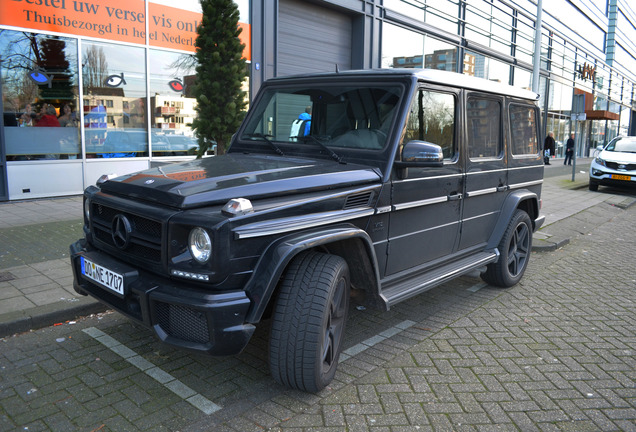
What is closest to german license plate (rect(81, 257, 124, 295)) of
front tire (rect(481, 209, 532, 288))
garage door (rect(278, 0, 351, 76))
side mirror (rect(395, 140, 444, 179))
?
side mirror (rect(395, 140, 444, 179))

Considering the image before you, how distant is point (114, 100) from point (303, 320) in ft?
31.1

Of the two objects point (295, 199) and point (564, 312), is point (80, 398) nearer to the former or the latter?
point (295, 199)

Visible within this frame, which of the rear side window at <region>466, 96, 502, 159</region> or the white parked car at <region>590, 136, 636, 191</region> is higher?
the rear side window at <region>466, 96, 502, 159</region>

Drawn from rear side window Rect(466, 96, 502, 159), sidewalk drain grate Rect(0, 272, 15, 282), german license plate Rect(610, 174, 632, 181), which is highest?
rear side window Rect(466, 96, 502, 159)

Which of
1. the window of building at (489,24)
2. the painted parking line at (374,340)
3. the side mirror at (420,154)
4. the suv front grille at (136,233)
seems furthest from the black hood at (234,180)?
the window of building at (489,24)

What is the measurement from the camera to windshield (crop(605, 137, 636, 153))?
15.8 metres

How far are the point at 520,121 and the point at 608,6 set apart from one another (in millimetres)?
47805

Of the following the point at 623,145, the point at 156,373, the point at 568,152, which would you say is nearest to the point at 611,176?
the point at 623,145

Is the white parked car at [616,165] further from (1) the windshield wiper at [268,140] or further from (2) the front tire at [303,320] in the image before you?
(2) the front tire at [303,320]

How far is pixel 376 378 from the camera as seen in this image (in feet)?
11.2

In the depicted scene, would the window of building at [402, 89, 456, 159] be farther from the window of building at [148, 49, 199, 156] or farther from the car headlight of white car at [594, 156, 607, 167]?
the car headlight of white car at [594, 156, 607, 167]

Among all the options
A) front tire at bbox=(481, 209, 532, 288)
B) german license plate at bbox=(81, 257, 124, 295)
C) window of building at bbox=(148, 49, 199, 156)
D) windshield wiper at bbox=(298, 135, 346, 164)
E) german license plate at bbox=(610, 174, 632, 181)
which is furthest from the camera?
german license plate at bbox=(610, 174, 632, 181)

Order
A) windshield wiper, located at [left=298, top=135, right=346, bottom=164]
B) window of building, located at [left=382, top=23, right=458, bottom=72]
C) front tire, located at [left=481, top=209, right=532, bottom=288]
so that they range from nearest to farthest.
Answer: windshield wiper, located at [left=298, top=135, right=346, bottom=164], front tire, located at [left=481, top=209, right=532, bottom=288], window of building, located at [left=382, top=23, right=458, bottom=72]

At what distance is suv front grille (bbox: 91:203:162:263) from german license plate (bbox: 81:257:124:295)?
15cm
